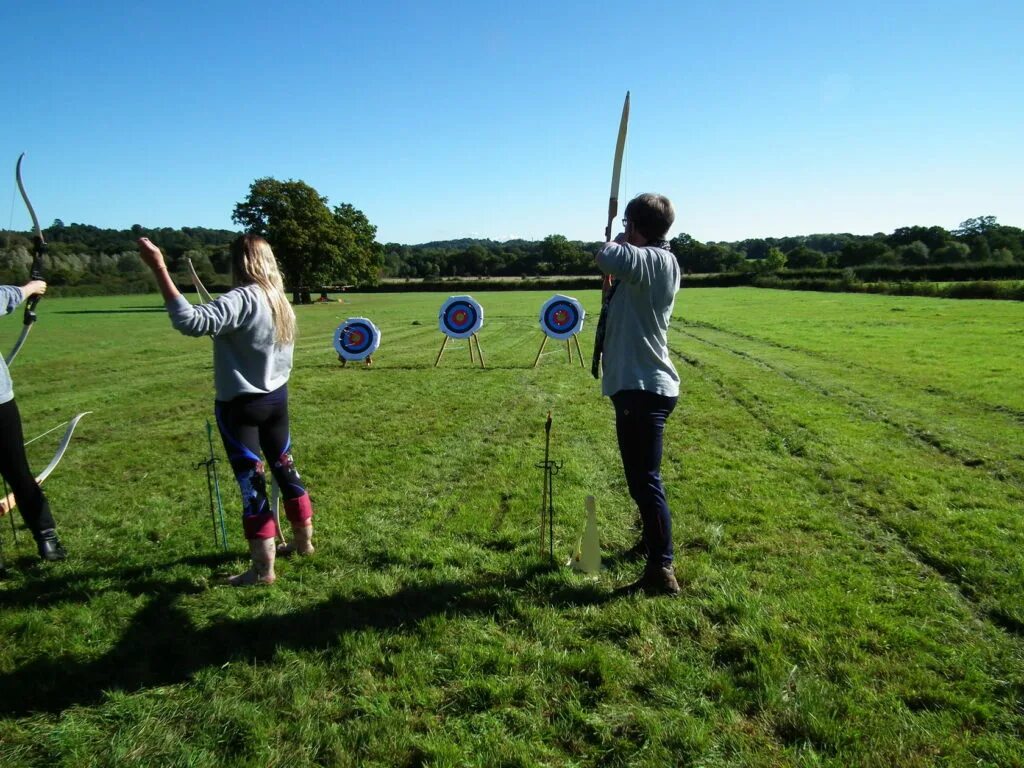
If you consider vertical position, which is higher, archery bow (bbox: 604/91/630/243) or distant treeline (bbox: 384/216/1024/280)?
distant treeline (bbox: 384/216/1024/280)

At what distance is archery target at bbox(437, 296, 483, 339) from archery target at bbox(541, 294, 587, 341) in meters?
1.34

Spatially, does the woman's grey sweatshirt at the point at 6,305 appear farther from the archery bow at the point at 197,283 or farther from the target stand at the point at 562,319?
the target stand at the point at 562,319

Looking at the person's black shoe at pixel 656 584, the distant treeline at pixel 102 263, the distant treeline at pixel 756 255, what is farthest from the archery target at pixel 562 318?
the distant treeline at pixel 756 255

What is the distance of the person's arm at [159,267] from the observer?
2486 mm

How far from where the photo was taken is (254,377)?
2959 millimetres

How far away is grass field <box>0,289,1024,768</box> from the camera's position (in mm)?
2137

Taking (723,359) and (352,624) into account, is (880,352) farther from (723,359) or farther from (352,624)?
(352,624)

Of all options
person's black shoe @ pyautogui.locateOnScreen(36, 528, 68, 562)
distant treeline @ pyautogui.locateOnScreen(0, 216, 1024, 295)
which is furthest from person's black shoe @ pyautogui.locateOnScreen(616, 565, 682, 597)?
distant treeline @ pyautogui.locateOnScreen(0, 216, 1024, 295)

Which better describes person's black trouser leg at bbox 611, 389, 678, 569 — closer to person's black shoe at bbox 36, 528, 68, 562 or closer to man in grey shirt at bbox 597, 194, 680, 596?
man in grey shirt at bbox 597, 194, 680, 596

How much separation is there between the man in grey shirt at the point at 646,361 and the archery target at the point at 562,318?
911cm

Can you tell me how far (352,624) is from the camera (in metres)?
2.85

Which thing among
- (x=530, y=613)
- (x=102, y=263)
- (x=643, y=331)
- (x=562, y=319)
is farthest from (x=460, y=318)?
(x=102, y=263)

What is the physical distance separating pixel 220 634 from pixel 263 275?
66.3 inches

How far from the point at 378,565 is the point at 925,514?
11.7 ft
